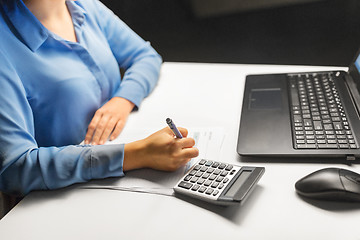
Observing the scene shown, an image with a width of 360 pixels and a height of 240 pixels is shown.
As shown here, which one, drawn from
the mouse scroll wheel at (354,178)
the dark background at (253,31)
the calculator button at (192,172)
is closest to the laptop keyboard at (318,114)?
the mouse scroll wheel at (354,178)

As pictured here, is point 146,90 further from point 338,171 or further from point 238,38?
point 338,171

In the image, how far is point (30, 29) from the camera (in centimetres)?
82

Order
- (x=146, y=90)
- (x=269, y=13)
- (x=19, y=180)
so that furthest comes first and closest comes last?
1. (x=269, y=13)
2. (x=146, y=90)
3. (x=19, y=180)

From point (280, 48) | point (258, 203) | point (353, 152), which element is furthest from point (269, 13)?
point (258, 203)

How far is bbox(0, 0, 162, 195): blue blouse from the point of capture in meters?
0.73

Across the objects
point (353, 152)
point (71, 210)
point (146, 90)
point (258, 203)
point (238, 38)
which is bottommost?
point (71, 210)

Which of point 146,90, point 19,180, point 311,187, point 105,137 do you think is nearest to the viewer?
point 311,187

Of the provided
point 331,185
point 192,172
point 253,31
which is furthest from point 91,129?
point 253,31

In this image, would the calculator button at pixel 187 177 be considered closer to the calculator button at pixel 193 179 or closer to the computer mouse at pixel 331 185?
the calculator button at pixel 193 179

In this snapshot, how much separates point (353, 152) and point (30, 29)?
2.35 ft

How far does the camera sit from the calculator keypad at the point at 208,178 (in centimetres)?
66

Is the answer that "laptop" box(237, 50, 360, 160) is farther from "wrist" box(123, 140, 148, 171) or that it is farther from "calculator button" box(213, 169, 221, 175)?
"wrist" box(123, 140, 148, 171)

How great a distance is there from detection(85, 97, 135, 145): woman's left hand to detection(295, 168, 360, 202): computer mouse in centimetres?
47

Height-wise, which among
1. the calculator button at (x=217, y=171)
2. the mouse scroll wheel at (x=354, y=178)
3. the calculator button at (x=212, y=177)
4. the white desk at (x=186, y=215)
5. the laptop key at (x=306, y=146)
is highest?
the laptop key at (x=306, y=146)
